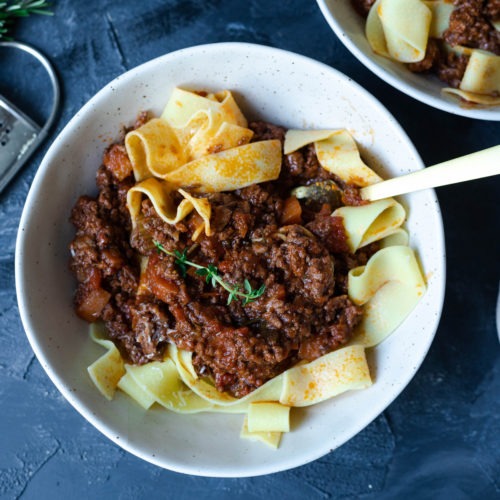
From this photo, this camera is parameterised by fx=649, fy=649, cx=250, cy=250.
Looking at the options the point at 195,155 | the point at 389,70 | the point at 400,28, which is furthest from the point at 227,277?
the point at 400,28

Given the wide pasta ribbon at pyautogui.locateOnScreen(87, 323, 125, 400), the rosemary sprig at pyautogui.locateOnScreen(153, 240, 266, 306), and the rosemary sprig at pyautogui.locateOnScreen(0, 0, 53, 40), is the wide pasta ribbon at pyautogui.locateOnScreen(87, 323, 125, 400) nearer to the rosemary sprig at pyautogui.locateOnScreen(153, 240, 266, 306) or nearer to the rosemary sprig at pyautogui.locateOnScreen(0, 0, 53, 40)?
the rosemary sprig at pyautogui.locateOnScreen(153, 240, 266, 306)

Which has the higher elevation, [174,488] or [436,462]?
[174,488]

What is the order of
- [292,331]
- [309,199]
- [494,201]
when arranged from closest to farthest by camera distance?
[292,331]
[309,199]
[494,201]

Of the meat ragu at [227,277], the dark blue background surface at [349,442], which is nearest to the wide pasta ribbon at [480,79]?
the dark blue background surface at [349,442]

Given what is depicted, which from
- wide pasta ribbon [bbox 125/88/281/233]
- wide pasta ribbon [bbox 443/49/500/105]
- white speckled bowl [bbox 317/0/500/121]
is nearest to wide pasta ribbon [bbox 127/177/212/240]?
wide pasta ribbon [bbox 125/88/281/233]

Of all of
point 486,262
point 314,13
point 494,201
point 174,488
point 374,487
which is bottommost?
point 374,487

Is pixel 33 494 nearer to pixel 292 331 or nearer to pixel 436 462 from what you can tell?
Result: pixel 292 331

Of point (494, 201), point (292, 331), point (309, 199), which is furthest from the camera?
point (494, 201)

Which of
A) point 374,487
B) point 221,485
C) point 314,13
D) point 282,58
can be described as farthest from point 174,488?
point 314,13

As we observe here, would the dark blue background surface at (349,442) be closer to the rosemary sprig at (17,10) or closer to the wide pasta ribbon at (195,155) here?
the rosemary sprig at (17,10)
